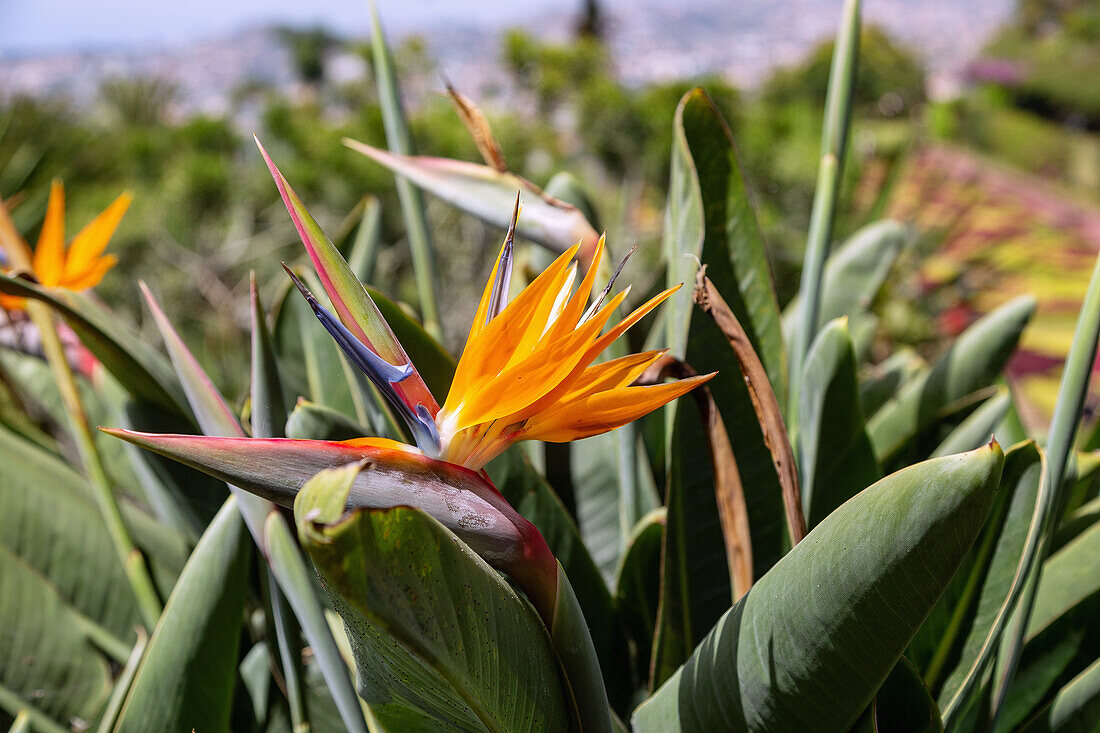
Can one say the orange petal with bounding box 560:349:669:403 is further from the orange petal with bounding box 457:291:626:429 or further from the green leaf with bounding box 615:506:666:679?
the green leaf with bounding box 615:506:666:679

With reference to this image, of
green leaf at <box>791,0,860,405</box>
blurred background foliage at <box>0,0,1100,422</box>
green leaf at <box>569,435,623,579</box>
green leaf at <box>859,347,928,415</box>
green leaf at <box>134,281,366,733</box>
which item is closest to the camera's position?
green leaf at <box>134,281,366,733</box>

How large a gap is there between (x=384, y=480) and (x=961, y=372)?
1.61 ft

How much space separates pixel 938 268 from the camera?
377cm

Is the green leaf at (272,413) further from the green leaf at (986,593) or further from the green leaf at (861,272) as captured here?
the green leaf at (861,272)

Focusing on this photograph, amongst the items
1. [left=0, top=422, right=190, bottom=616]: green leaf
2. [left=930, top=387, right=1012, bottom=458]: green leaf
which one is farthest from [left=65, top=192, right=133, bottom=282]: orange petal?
[left=930, top=387, right=1012, bottom=458]: green leaf

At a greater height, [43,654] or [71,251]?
[71,251]

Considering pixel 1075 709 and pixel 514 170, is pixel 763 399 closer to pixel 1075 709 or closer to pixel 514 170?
pixel 1075 709

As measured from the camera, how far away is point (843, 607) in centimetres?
22

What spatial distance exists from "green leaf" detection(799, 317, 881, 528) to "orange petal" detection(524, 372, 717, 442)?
203mm

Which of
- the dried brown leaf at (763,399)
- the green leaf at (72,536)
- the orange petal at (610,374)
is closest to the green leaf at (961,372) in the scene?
the dried brown leaf at (763,399)

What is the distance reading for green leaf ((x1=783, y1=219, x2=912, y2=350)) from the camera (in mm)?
642

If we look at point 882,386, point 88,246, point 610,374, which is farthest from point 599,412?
point 882,386

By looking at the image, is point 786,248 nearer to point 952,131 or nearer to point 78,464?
point 78,464

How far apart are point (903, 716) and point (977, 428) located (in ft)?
0.68
